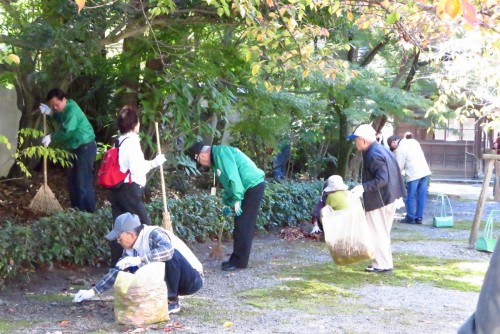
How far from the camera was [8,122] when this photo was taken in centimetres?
1222

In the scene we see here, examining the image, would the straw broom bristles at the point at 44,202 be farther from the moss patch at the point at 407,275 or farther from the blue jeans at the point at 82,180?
the moss patch at the point at 407,275

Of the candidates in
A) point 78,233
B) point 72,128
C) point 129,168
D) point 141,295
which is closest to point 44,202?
point 72,128

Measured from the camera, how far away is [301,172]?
61.4 feet

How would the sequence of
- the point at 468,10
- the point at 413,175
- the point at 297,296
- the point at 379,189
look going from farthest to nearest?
the point at 413,175 < the point at 379,189 < the point at 297,296 < the point at 468,10

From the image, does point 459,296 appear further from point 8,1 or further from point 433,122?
point 433,122

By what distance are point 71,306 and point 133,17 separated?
12.3 feet

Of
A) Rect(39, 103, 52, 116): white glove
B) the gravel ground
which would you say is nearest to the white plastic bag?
the gravel ground

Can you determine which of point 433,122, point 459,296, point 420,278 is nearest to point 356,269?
point 420,278

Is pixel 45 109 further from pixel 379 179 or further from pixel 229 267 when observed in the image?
pixel 379 179

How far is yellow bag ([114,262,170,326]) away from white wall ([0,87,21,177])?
6.37 meters

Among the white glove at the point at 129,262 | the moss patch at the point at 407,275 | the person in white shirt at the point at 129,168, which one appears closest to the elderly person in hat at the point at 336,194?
the moss patch at the point at 407,275

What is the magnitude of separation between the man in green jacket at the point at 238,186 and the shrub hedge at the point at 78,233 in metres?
1.34

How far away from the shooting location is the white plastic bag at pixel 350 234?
8367 millimetres

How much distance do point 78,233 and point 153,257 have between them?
8.60ft
